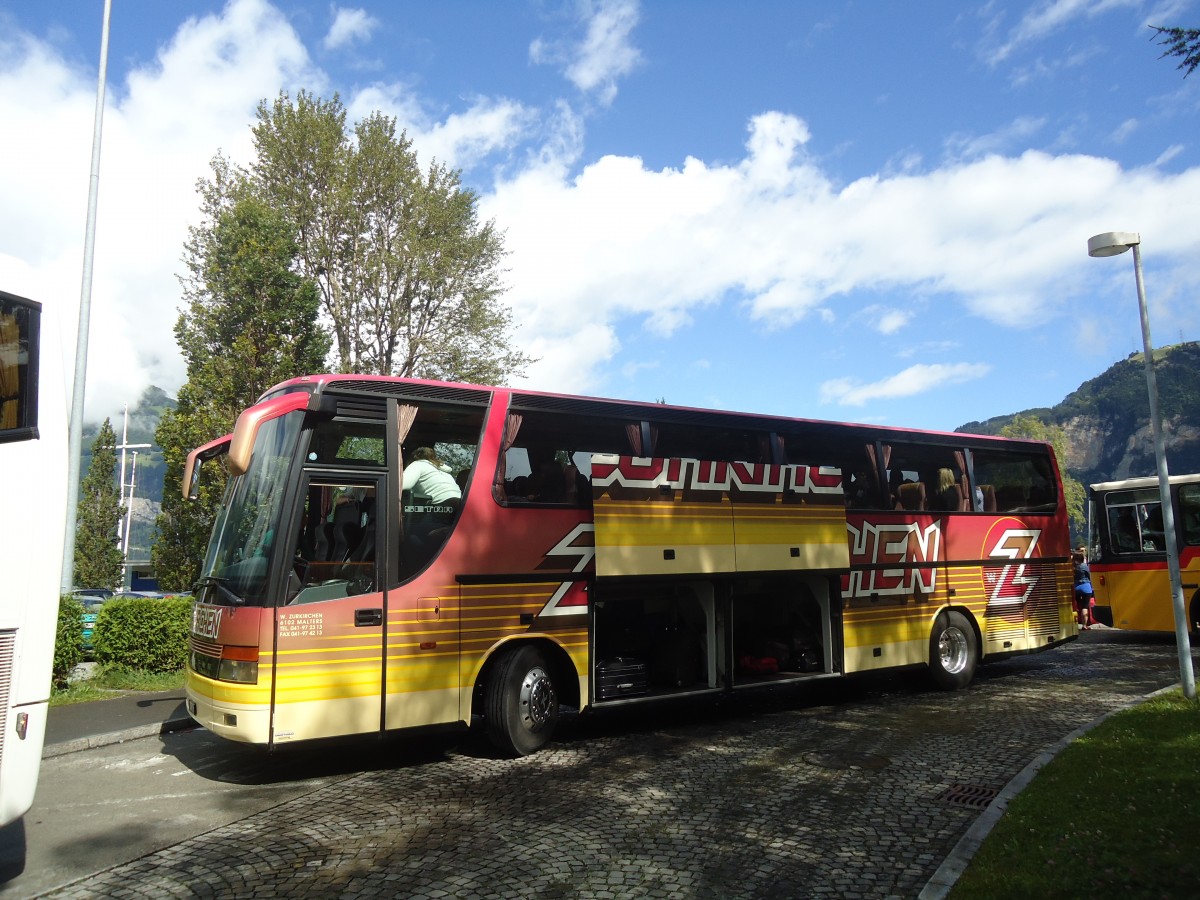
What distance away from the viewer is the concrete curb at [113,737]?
865 cm

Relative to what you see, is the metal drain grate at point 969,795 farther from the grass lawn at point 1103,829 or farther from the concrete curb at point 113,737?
the concrete curb at point 113,737

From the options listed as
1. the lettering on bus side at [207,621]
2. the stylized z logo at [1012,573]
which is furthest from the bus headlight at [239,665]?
the stylized z logo at [1012,573]

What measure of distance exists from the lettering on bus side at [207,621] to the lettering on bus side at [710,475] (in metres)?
3.66

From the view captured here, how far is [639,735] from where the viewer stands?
931cm

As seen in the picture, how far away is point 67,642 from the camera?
1154 cm

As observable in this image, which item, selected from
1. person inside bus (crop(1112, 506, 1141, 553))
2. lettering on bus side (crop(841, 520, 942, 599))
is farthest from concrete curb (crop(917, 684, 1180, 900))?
person inside bus (crop(1112, 506, 1141, 553))

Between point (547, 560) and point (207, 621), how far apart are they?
3.10m

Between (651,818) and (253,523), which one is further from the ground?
(253,523)

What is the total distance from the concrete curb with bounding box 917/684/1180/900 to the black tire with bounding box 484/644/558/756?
13.1 ft

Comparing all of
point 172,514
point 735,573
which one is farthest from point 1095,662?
point 172,514

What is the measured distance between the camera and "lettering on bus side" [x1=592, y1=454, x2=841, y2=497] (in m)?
8.92

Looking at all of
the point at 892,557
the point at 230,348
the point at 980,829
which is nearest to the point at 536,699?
the point at 980,829

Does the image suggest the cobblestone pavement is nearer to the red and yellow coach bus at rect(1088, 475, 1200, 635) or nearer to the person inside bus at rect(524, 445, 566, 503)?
the person inside bus at rect(524, 445, 566, 503)

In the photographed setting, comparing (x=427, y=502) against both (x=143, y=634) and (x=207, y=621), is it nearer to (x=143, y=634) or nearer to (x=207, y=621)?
(x=207, y=621)
